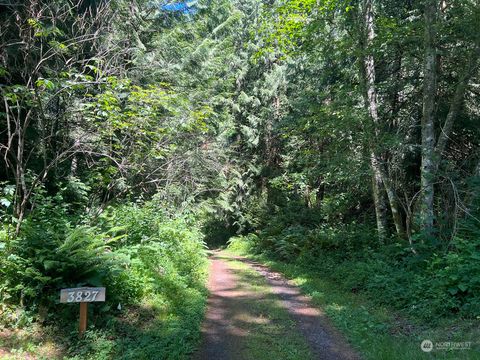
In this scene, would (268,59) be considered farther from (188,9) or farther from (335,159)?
(335,159)

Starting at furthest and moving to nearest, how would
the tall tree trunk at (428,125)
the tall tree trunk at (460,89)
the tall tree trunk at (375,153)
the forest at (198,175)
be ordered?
the tall tree trunk at (375,153)
the tall tree trunk at (428,125)
the tall tree trunk at (460,89)
the forest at (198,175)

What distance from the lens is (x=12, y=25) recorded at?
6316 millimetres

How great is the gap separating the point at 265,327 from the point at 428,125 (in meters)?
6.00

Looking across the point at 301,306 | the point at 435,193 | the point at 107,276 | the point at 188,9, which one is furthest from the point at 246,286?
the point at 188,9

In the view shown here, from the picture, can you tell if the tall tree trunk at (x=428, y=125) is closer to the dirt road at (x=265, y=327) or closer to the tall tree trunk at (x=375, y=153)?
the tall tree trunk at (x=375, y=153)

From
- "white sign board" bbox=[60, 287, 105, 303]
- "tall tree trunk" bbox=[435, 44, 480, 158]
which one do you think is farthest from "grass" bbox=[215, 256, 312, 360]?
"tall tree trunk" bbox=[435, 44, 480, 158]

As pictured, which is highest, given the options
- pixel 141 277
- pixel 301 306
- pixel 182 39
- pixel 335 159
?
pixel 182 39

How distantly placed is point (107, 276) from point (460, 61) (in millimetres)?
9372

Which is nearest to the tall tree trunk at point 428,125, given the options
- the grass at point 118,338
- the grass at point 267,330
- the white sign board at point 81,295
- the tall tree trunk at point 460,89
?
the tall tree trunk at point 460,89

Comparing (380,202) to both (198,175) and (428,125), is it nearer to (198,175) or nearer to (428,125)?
(428,125)

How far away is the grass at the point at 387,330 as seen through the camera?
4613 mm

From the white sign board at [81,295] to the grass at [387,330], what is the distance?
364 cm

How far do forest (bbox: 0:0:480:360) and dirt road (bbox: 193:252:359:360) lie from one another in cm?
10

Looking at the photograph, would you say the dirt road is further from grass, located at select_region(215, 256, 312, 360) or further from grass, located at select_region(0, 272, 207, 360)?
grass, located at select_region(0, 272, 207, 360)
